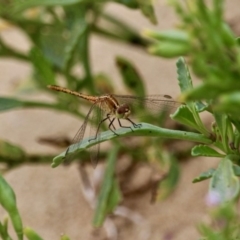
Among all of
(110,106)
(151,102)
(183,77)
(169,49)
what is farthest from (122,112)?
(169,49)

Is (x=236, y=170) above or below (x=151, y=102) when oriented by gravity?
above

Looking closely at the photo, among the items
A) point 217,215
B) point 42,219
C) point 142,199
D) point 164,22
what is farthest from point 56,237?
point 164,22

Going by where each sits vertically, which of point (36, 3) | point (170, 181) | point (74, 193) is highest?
point (36, 3)

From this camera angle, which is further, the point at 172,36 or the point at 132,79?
the point at 132,79

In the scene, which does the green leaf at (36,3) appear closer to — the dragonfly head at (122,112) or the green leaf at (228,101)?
the dragonfly head at (122,112)

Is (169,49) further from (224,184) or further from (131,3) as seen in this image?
(131,3)

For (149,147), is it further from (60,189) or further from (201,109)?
(201,109)

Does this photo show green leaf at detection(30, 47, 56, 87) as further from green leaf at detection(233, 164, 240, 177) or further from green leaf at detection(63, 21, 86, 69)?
green leaf at detection(233, 164, 240, 177)
